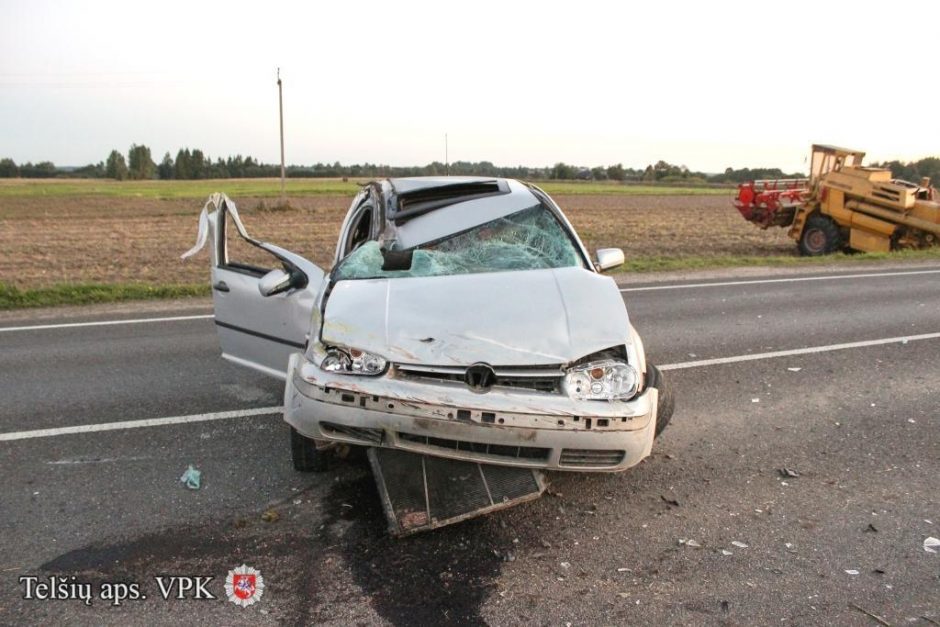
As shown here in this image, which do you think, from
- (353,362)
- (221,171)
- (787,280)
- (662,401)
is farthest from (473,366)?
(221,171)

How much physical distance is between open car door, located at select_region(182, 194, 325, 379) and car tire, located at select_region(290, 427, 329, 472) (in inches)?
26.4

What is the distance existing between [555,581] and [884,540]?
1639 mm

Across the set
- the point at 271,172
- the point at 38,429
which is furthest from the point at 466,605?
the point at 271,172

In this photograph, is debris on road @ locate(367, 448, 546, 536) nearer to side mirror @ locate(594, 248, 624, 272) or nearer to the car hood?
the car hood

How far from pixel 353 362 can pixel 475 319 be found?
0.63 m

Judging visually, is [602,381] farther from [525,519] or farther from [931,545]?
[931,545]

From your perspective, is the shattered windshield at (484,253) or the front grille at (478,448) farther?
the shattered windshield at (484,253)

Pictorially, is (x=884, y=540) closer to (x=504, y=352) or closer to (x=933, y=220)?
(x=504, y=352)

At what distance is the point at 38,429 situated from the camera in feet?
16.4

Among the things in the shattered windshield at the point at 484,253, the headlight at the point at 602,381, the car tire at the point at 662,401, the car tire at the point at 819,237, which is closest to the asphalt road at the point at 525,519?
the car tire at the point at 662,401

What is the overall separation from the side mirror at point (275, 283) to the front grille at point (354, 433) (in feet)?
4.85

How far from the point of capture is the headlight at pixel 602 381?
11.0 ft

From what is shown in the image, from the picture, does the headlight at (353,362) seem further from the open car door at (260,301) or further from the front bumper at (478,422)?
the open car door at (260,301)

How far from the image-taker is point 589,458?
333 cm
